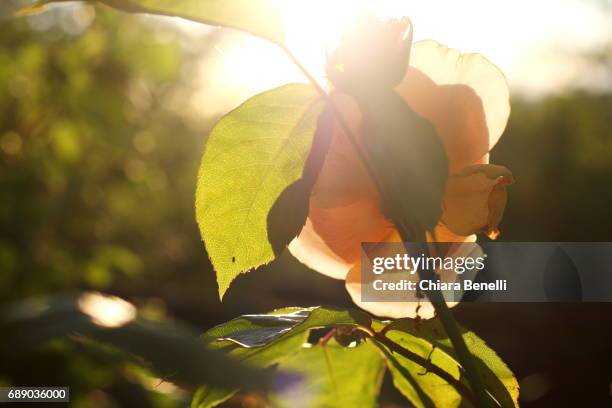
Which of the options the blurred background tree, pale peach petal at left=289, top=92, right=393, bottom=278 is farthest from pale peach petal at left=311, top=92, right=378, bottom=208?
the blurred background tree

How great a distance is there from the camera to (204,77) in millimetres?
3020

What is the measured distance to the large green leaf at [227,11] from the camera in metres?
0.25

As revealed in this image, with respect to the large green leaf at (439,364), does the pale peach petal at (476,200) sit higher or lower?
higher

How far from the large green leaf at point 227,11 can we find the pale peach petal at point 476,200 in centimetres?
9

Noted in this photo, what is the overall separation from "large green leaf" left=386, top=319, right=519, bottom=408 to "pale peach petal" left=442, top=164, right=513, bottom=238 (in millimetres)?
50

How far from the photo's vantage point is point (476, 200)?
29cm

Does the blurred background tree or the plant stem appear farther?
the blurred background tree

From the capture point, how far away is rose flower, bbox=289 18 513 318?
0.79 ft

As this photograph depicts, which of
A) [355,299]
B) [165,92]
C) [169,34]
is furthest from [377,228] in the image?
[165,92]

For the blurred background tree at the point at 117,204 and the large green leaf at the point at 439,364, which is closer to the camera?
the large green leaf at the point at 439,364

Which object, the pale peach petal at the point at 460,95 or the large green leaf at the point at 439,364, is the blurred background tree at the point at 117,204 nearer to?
the large green leaf at the point at 439,364

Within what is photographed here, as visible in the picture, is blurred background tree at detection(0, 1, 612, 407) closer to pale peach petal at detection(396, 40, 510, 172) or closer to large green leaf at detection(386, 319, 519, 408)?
large green leaf at detection(386, 319, 519, 408)

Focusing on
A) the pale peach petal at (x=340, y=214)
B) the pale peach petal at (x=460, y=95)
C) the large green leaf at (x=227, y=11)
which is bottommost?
the pale peach petal at (x=340, y=214)

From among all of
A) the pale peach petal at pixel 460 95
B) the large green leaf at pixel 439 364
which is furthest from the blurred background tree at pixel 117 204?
the pale peach petal at pixel 460 95
